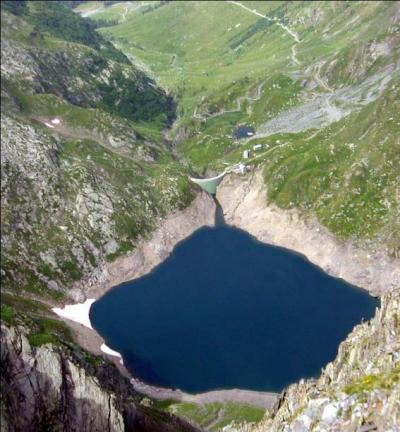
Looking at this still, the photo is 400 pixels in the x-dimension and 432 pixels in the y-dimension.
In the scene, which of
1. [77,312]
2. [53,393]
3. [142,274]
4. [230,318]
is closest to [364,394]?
[53,393]

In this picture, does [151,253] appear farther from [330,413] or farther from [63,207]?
[330,413]

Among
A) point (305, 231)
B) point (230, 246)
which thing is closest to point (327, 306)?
point (305, 231)

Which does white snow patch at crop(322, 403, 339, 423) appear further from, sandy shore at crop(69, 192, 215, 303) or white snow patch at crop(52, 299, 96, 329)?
sandy shore at crop(69, 192, 215, 303)

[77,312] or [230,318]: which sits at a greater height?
[230,318]

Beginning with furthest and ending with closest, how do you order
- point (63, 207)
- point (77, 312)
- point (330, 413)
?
point (63, 207) < point (77, 312) < point (330, 413)

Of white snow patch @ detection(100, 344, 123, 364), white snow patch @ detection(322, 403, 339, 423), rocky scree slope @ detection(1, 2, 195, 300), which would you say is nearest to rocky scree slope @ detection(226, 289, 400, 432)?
white snow patch @ detection(322, 403, 339, 423)

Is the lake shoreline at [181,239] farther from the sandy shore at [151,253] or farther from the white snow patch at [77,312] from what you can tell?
the white snow patch at [77,312]
